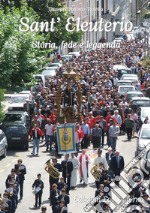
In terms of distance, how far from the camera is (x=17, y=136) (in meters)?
40.1

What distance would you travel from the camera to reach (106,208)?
2678cm

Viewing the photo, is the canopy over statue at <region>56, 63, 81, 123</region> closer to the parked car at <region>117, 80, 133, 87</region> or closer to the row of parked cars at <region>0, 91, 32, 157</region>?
the row of parked cars at <region>0, 91, 32, 157</region>

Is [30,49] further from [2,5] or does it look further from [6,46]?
[2,5]

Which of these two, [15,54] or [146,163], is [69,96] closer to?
[146,163]

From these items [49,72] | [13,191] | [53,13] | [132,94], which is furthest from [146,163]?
[53,13]

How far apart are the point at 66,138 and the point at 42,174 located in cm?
351

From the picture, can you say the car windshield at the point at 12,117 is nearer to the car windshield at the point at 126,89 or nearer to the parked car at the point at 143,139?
the parked car at the point at 143,139

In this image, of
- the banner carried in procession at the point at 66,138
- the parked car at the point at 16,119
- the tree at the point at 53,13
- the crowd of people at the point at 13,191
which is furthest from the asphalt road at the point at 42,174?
the tree at the point at 53,13

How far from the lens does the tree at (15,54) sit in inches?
1645

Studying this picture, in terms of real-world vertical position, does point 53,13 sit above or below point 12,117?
above

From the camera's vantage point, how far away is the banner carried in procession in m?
32.3

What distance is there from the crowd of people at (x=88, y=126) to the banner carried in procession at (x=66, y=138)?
1.46 feet

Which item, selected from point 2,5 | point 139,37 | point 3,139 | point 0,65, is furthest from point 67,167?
point 139,37

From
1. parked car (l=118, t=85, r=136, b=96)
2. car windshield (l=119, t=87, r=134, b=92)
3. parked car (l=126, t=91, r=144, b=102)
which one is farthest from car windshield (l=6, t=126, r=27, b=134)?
car windshield (l=119, t=87, r=134, b=92)
